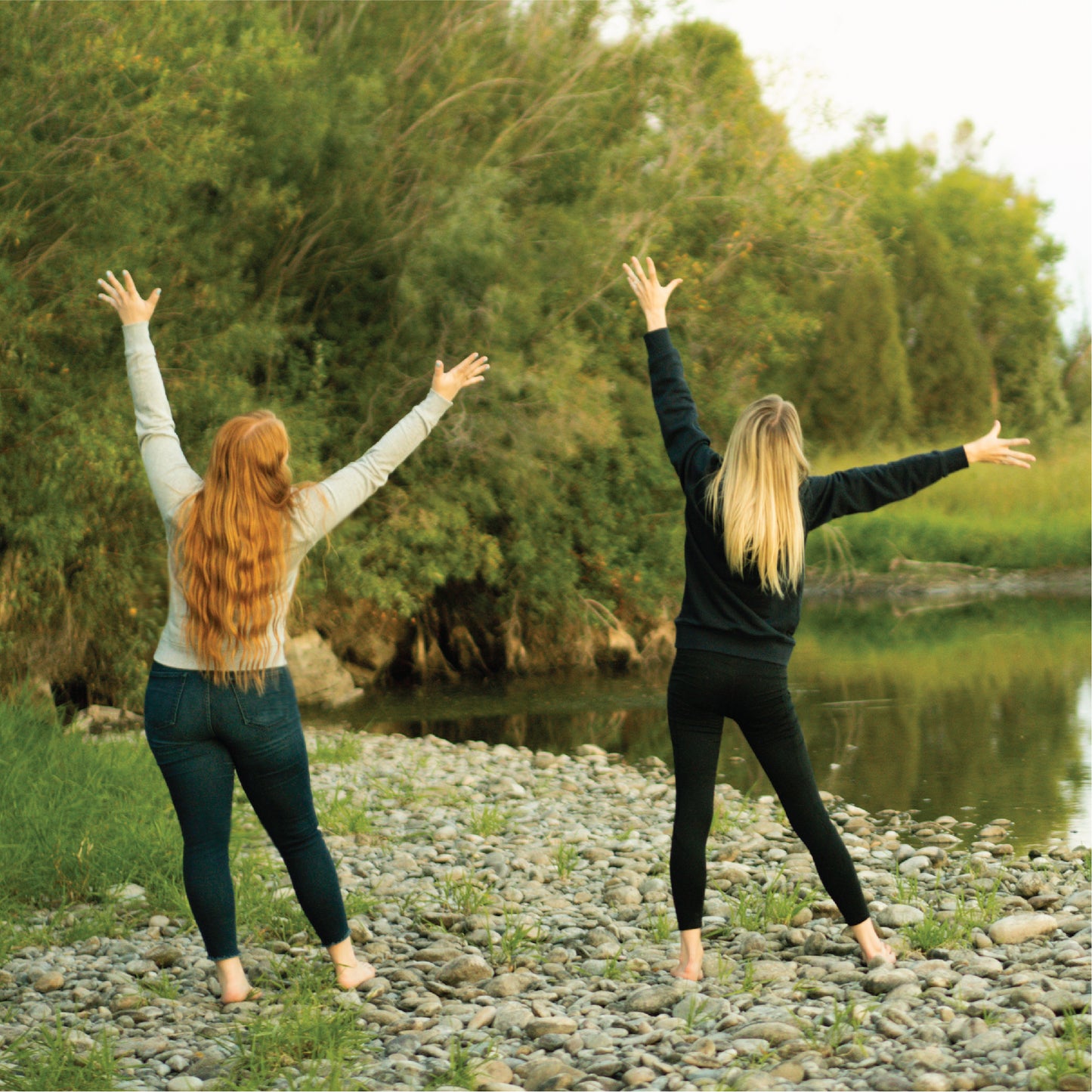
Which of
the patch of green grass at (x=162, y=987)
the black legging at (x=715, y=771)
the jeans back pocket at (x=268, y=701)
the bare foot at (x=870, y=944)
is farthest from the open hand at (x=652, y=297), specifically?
the patch of green grass at (x=162, y=987)

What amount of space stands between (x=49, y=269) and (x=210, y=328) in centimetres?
192

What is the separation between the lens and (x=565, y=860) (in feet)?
20.5

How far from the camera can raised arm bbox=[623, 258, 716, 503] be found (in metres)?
4.29

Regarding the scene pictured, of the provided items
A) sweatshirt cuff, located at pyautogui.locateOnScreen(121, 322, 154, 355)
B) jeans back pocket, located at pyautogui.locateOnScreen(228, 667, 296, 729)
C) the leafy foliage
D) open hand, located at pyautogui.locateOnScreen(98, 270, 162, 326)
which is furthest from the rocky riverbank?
the leafy foliage

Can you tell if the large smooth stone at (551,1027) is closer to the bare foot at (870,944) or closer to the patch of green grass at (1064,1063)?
the bare foot at (870,944)

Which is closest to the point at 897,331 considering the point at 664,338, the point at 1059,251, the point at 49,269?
the point at 1059,251

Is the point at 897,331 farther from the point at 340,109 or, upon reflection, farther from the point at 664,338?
the point at 664,338

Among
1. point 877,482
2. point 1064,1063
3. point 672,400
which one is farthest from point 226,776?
point 1064,1063

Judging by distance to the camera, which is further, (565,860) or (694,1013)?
(565,860)

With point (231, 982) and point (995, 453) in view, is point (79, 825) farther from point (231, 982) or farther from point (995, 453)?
point (995, 453)

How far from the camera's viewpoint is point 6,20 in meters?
8.79

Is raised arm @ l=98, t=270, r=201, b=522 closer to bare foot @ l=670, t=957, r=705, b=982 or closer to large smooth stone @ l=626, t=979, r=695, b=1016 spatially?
large smooth stone @ l=626, t=979, r=695, b=1016

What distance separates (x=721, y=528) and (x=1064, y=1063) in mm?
1805

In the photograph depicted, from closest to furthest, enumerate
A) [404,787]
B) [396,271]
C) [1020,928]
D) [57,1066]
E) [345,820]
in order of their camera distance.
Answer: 1. [57,1066]
2. [1020,928]
3. [345,820]
4. [404,787]
5. [396,271]
